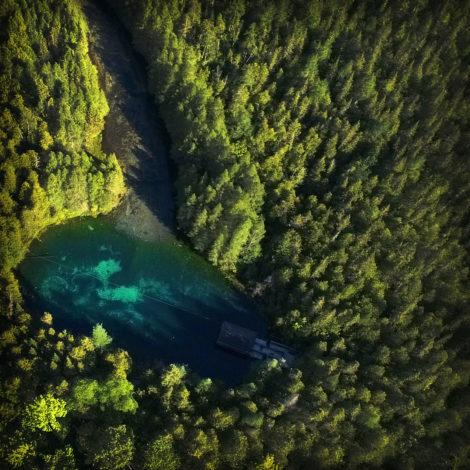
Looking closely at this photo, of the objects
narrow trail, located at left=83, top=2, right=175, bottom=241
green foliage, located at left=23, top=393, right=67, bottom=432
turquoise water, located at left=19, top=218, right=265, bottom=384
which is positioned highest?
narrow trail, located at left=83, top=2, right=175, bottom=241

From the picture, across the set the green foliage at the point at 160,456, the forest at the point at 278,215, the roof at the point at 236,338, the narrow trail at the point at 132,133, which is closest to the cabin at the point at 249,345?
the roof at the point at 236,338

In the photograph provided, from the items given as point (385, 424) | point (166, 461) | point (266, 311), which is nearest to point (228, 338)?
point (266, 311)

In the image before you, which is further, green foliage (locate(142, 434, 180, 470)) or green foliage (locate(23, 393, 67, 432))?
green foliage (locate(23, 393, 67, 432))

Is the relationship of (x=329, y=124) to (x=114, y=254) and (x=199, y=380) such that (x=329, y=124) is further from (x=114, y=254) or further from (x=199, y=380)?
(x=199, y=380)

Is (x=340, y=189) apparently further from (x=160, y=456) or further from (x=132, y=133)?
(x=160, y=456)

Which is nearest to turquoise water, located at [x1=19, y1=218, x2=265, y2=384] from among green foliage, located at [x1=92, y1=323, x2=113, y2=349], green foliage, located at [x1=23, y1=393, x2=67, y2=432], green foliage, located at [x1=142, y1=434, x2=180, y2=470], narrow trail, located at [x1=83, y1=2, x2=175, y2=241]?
narrow trail, located at [x1=83, y1=2, x2=175, y2=241]

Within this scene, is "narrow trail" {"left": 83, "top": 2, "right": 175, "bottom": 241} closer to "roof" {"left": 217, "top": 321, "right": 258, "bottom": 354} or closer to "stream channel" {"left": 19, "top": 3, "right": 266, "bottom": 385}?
"stream channel" {"left": 19, "top": 3, "right": 266, "bottom": 385}
